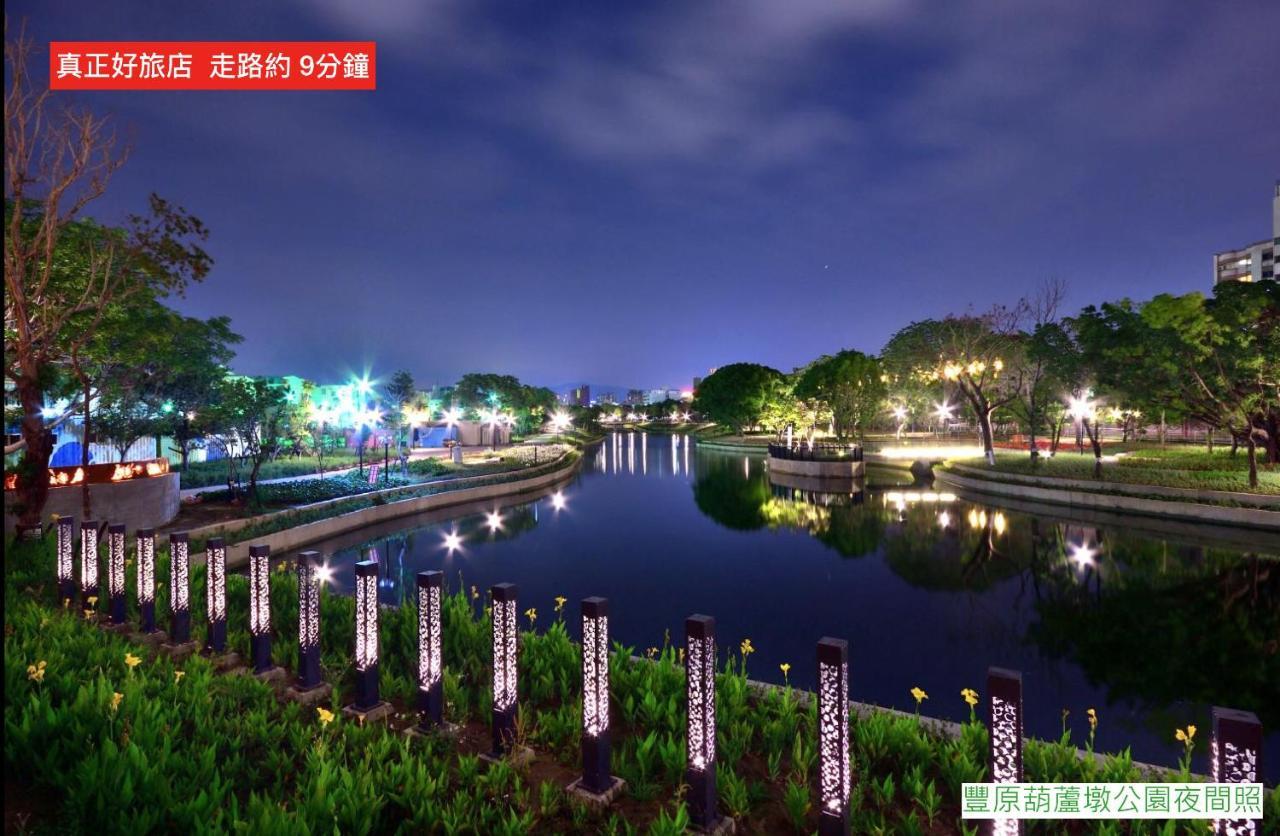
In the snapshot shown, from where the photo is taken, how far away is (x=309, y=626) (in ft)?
23.8

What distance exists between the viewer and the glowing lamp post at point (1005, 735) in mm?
3943

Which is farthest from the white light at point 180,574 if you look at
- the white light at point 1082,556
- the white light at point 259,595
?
the white light at point 1082,556

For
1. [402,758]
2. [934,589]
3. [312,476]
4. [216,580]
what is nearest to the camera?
[402,758]

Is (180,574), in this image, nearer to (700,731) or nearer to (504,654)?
(504,654)

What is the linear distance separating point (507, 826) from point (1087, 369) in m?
39.5

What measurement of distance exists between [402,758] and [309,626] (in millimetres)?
2794

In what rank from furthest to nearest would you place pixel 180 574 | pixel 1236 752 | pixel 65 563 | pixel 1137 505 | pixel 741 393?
pixel 741 393 < pixel 1137 505 < pixel 65 563 < pixel 180 574 < pixel 1236 752

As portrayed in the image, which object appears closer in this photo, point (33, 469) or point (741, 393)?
point (33, 469)

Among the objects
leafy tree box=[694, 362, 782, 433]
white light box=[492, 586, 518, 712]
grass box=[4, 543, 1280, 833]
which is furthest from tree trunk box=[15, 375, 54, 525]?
leafy tree box=[694, 362, 782, 433]

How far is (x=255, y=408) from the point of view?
76.9ft

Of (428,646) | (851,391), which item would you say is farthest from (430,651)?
(851,391)

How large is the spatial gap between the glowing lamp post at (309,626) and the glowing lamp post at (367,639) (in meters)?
0.85

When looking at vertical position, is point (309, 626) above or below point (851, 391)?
below

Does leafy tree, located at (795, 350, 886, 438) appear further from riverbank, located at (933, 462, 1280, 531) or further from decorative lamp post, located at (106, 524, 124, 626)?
decorative lamp post, located at (106, 524, 124, 626)
